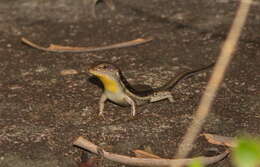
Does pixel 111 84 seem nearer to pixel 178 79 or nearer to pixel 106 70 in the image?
pixel 106 70

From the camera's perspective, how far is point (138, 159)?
Result: 310 cm

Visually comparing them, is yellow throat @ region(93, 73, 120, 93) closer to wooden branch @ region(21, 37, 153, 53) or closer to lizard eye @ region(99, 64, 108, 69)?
lizard eye @ region(99, 64, 108, 69)

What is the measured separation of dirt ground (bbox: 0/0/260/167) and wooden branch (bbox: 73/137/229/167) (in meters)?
0.07

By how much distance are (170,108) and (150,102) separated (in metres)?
0.25

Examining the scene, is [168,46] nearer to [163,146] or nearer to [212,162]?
[163,146]

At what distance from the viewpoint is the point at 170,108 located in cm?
425

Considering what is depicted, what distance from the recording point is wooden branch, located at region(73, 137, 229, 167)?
3.05m

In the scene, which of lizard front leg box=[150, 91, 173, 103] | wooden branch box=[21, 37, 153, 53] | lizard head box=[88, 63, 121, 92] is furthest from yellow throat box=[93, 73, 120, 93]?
wooden branch box=[21, 37, 153, 53]

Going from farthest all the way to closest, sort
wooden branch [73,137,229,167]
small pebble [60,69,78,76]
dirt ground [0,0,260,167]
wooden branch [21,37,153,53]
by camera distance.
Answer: wooden branch [21,37,153,53] < small pebble [60,69,78,76] < dirt ground [0,0,260,167] < wooden branch [73,137,229,167]

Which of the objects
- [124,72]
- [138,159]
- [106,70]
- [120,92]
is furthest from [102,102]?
[138,159]

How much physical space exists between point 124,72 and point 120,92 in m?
0.83

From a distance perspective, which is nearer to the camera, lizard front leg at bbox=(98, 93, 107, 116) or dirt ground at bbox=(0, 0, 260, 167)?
dirt ground at bbox=(0, 0, 260, 167)

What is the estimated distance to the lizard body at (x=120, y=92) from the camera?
13.8 ft

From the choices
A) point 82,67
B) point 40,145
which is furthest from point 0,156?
point 82,67
